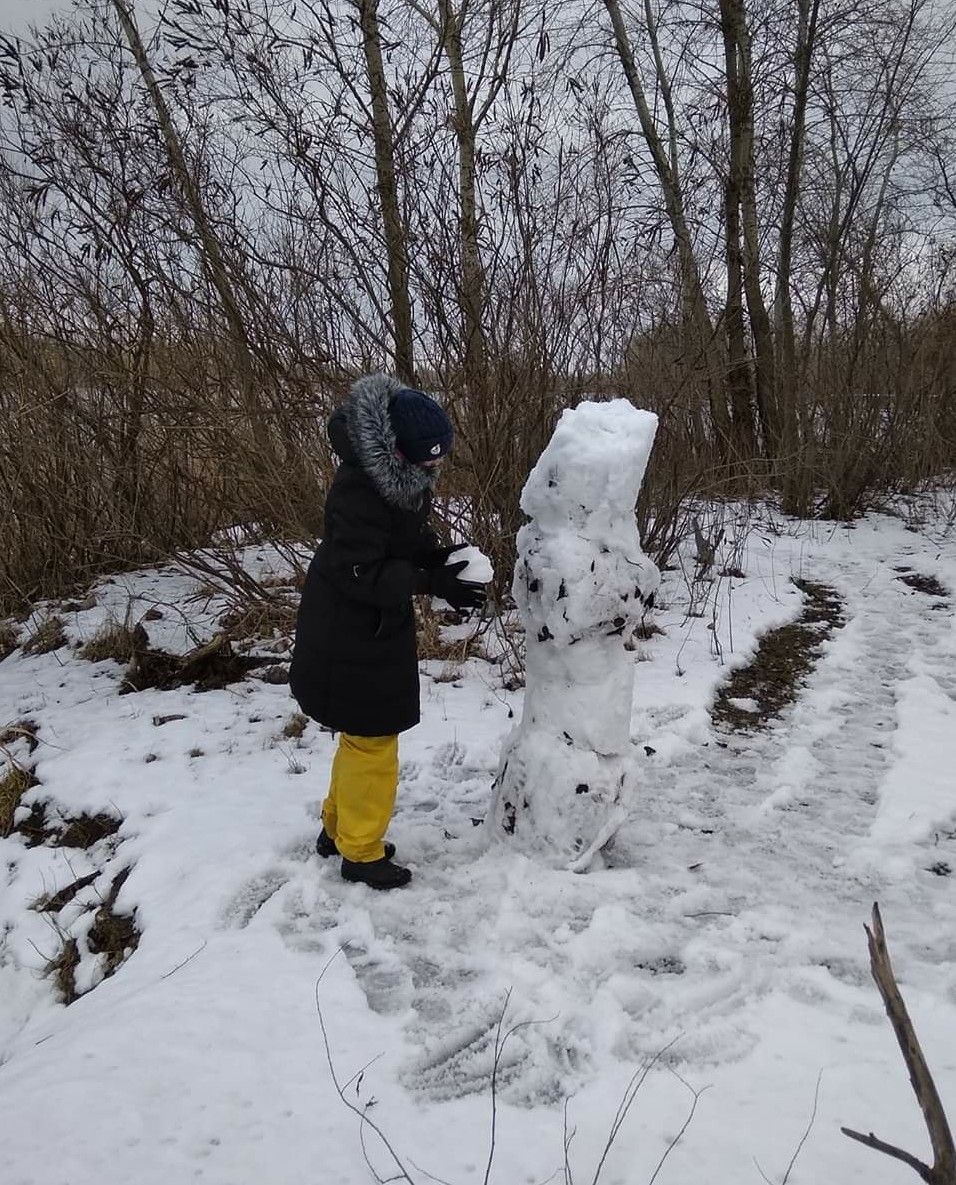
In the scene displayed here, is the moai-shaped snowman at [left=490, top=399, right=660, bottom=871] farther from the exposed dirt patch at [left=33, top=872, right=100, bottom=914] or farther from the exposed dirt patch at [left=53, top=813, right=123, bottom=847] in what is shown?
the exposed dirt patch at [left=53, top=813, right=123, bottom=847]

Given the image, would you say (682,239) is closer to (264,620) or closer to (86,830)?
(264,620)

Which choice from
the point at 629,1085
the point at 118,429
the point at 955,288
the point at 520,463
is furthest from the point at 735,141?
the point at 629,1085

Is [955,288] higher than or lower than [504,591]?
higher

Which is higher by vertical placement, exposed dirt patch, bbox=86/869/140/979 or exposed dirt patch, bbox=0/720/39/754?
exposed dirt patch, bbox=0/720/39/754

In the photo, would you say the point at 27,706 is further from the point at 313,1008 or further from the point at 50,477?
the point at 313,1008

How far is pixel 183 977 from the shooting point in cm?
211

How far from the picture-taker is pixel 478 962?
2.13m

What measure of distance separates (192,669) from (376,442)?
258 cm

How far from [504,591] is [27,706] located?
8.71ft

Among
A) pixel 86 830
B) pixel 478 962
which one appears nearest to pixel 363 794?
pixel 478 962

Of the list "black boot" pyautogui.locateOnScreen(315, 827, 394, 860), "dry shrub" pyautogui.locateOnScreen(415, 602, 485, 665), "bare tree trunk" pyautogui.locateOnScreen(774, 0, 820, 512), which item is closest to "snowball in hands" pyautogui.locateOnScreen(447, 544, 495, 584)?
"black boot" pyautogui.locateOnScreen(315, 827, 394, 860)

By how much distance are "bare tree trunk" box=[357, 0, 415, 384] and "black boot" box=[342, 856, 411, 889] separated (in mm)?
2775

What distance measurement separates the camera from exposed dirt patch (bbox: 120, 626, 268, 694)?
4.30 meters

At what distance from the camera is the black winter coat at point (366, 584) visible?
7.42 ft
